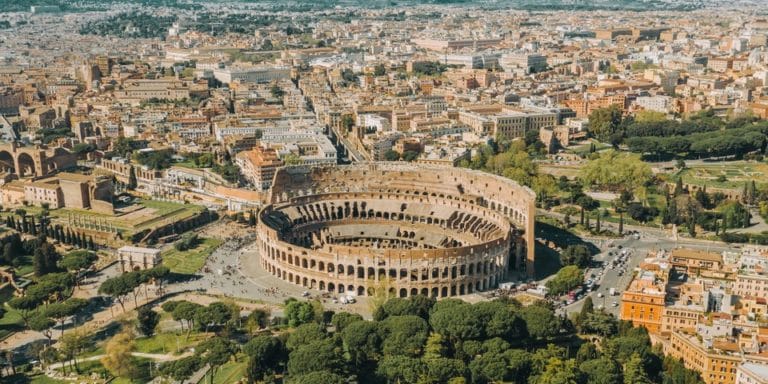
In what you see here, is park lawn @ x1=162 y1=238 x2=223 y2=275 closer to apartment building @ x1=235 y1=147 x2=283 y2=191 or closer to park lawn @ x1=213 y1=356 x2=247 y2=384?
apartment building @ x1=235 y1=147 x2=283 y2=191

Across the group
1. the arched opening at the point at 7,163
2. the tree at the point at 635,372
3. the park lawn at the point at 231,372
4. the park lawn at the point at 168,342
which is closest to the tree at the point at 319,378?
the park lawn at the point at 231,372

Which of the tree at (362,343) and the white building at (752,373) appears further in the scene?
the tree at (362,343)

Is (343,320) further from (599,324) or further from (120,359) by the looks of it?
(599,324)

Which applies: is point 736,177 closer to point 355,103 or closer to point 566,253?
point 566,253

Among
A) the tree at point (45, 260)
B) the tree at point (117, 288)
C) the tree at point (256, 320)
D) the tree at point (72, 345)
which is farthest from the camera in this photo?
the tree at point (45, 260)

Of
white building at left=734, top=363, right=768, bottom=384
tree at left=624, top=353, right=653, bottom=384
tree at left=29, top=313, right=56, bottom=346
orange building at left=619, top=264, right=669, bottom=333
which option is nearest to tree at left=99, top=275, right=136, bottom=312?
tree at left=29, top=313, right=56, bottom=346

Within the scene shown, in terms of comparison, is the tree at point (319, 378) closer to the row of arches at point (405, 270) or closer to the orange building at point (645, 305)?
the row of arches at point (405, 270)

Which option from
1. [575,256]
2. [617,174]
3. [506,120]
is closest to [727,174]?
[617,174]
